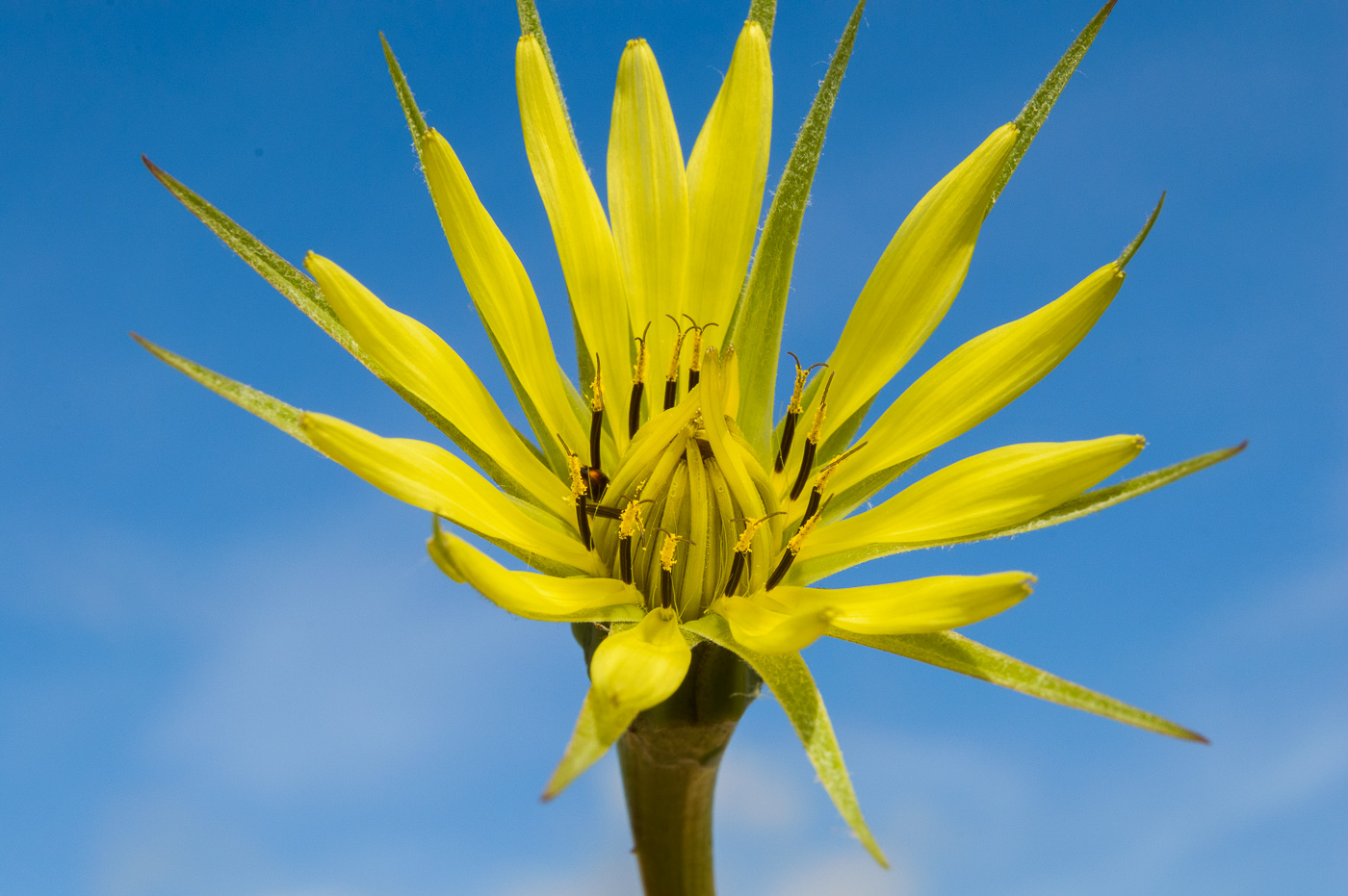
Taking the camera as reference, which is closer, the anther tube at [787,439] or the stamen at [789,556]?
the stamen at [789,556]

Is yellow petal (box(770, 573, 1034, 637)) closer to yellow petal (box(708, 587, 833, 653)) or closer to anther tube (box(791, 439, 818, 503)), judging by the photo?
yellow petal (box(708, 587, 833, 653))

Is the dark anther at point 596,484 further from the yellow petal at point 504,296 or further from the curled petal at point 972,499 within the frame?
the curled petal at point 972,499

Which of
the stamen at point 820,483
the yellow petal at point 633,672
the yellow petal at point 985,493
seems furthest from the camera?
the stamen at point 820,483

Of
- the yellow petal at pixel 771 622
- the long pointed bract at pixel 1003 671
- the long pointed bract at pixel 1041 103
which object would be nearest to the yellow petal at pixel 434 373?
the yellow petal at pixel 771 622

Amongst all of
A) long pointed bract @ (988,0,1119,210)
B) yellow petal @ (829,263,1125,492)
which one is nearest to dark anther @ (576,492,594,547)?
yellow petal @ (829,263,1125,492)

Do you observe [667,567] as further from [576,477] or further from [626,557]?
[576,477]
